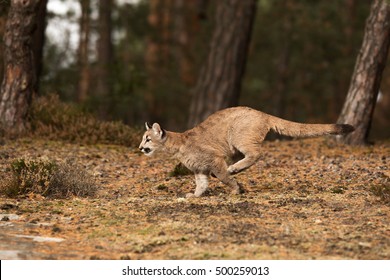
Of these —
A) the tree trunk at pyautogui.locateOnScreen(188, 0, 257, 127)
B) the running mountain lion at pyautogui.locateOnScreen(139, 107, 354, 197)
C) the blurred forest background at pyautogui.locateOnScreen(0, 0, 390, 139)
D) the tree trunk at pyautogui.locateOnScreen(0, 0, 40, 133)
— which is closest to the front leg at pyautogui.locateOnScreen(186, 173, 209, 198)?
the running mountain lion at pyautogui.locateOnScreen(139, 107, 354, 197)

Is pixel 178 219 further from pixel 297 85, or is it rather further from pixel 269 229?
pixel 297 85

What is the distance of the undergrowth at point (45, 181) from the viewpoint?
896 cm

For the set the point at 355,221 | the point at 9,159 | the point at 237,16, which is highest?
the point at 237,16

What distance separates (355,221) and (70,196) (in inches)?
144

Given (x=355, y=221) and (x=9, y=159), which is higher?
(x=355, y=221)

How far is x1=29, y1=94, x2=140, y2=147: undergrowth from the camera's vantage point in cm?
1315

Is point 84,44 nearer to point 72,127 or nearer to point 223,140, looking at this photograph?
point 72,127

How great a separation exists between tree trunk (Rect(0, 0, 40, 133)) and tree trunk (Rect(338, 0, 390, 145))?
6.02m

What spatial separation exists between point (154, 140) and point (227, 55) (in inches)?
298

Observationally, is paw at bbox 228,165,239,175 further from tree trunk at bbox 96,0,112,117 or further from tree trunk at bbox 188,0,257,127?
tree trunk at bbox 96,0,112,117

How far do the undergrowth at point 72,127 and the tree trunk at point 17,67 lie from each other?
1.08ft

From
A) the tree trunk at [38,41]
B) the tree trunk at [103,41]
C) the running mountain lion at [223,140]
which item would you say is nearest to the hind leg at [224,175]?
the running mountain lion at [223,140]

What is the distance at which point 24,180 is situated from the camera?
8.99 m
